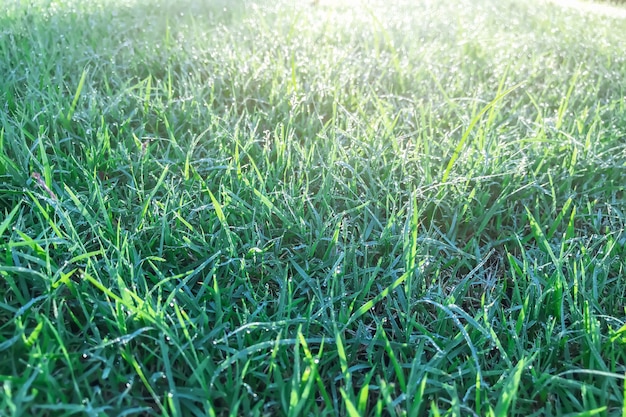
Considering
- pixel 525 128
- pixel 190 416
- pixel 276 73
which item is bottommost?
pixel 190 416

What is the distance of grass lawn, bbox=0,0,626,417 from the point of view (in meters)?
0.92

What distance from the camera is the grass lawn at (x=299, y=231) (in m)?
0.92

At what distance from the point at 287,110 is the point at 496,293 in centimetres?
92

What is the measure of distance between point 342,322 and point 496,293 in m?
0.41

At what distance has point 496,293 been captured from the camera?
3.88 ft

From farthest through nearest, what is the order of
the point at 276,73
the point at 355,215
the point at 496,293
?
the point at 276,73, the point at 355,215, the point at 496,293

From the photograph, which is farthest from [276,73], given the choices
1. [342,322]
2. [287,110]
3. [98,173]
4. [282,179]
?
[342,322]

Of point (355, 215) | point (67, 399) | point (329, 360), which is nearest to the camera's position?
point (67, 399)

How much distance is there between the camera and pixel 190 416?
0.87m

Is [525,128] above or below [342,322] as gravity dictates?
above

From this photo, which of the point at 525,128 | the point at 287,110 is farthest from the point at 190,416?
the point at 525,128

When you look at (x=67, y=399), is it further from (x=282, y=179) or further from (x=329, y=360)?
(x=282, y=179)

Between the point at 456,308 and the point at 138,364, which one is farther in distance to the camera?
the point at 456,308

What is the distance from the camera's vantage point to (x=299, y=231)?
1253 mm
